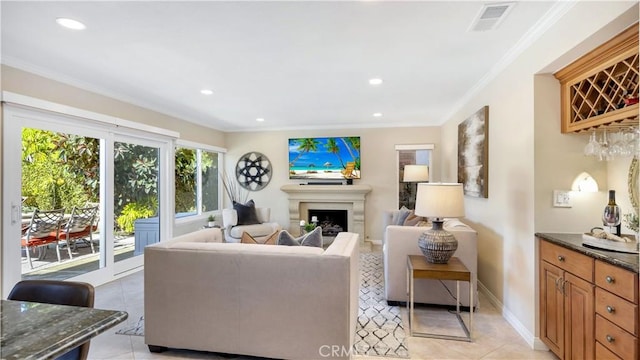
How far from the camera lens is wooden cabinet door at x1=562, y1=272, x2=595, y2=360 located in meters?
1.70

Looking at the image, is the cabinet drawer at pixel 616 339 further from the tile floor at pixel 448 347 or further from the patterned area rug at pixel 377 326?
the patterned area rug at pixel 377 326

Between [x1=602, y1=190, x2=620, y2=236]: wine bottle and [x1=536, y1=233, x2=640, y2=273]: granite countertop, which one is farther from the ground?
[x1=602, y1=190, x2=620, y2=236]: wine bottle

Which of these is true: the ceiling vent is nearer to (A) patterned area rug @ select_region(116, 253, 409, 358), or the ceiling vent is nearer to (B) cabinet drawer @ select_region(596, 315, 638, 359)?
(B) cabinet drawer @ select_region(596, 315, 638, 359)

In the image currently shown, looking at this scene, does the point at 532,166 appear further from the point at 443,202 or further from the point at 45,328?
the point at 45,328

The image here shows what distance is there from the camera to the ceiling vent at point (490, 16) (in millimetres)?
1895

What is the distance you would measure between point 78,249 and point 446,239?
413 cm

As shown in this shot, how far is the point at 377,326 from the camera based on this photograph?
259 cm

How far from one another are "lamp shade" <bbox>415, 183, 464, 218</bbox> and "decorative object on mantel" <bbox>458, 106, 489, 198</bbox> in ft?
2.81

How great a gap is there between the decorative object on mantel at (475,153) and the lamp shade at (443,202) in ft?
2.81

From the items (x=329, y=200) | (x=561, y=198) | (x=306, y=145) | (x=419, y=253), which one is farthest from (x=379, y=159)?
(x=561, y=198)

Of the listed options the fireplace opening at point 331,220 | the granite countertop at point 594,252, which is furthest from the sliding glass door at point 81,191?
the granite countertop at point 594,252

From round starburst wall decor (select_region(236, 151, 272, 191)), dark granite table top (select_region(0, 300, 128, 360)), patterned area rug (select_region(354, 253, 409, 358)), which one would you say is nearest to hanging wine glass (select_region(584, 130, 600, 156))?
patterned area rug (select_region(354, 253, 409, 358))

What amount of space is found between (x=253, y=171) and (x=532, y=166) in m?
5.27

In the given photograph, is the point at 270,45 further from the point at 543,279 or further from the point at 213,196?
the point at 213,196
